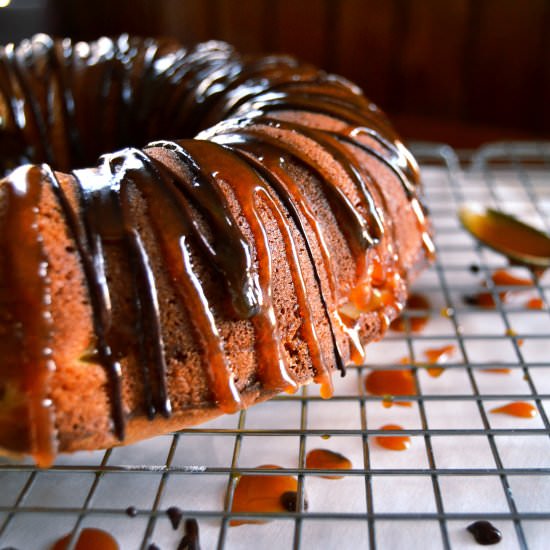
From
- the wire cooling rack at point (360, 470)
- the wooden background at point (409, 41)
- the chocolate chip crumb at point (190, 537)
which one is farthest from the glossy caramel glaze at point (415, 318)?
the wooden background at point (409, 41)

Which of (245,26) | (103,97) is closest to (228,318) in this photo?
(103,97)

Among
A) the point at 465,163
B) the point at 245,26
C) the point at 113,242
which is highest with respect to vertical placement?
the point at 113,242

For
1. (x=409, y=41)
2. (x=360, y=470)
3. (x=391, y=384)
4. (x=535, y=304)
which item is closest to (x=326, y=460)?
(x=360, y=470)

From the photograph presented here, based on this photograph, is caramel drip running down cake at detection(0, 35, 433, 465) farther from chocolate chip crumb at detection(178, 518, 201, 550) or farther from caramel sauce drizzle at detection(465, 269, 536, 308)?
caramel sauce drizzle at detection(465, 269, 536, 308)

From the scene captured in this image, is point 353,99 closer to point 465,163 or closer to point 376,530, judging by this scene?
point 376,530

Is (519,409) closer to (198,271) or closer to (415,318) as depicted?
(415,318)

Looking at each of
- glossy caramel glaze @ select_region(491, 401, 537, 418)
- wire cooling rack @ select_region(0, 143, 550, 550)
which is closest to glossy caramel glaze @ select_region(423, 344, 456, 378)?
wire cooling rack @ select_region(0, 143, 550, 550)
